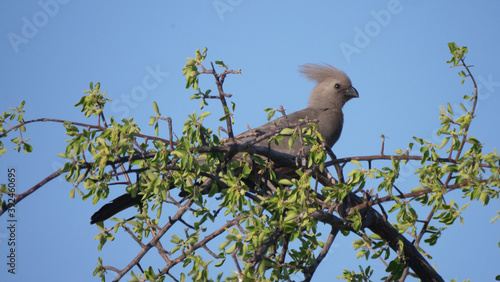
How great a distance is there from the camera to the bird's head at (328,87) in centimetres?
736

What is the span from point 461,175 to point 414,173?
23cm

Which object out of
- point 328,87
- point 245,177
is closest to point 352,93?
point 328,87

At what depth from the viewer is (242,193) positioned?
2.70 metres

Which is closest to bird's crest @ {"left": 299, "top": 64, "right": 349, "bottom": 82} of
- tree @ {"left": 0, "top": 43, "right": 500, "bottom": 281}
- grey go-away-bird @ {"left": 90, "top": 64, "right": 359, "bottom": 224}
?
grey go-away-bird @ {"left": 90, "top": 64, "right": 359, "bottom": 224}

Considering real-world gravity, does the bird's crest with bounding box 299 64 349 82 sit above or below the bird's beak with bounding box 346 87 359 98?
above

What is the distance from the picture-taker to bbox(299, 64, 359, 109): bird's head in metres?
7.36

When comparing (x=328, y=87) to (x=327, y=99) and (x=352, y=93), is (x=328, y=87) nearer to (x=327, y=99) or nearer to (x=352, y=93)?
(x=327, y=99)

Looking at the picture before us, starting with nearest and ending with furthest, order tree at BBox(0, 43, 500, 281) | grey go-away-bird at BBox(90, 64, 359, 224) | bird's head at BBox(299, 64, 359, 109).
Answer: tree at BBox(0, 43, 500, 281) < grey go-away-bird at BBox(90, 64, 359, 224) < bird's head at BBox(299, 64, 359, 109)

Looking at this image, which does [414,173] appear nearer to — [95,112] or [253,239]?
[253,239]

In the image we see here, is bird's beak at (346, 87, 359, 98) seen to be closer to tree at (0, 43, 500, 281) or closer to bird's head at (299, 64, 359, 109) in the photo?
bird's head at (299, 64, 359, 109)

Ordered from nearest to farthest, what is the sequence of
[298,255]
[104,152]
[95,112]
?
[104,152]
[95,112]
[298,255]

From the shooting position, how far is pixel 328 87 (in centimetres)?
747

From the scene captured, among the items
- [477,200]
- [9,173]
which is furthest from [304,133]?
[9,173]

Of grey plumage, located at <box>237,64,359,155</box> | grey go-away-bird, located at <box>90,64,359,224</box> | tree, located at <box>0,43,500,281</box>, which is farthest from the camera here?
grey plumage, located at <box>237,64,359,155</box>
